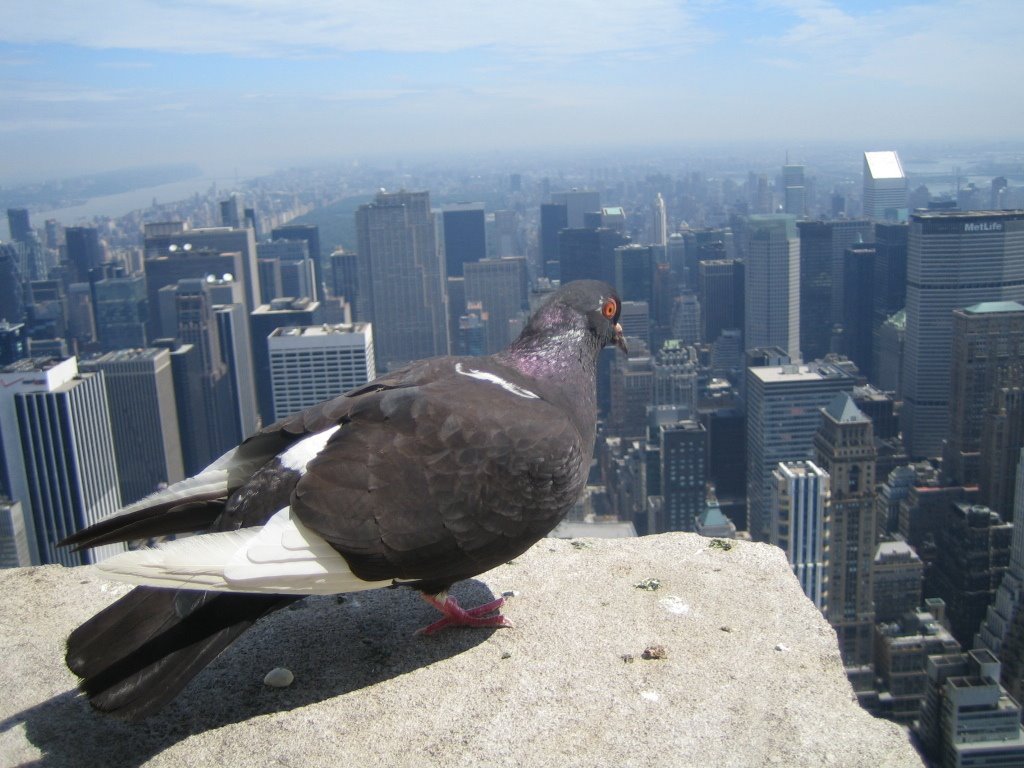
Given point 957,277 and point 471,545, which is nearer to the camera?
point 471,545

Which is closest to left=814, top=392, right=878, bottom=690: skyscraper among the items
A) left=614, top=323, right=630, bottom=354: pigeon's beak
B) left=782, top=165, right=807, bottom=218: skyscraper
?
left=614, top=323, right=630, bottom=354: pigeon's beak

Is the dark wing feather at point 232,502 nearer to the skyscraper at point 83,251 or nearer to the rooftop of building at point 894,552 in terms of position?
the rooftop of building at point 894,552

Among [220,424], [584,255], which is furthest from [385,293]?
[220,424]

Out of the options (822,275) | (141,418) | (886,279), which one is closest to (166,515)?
(141,418)

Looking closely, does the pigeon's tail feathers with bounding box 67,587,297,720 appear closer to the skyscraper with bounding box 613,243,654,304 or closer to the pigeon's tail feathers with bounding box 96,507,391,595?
Answer: the pigeon's tail feathers with bounding box 96,507,391,595

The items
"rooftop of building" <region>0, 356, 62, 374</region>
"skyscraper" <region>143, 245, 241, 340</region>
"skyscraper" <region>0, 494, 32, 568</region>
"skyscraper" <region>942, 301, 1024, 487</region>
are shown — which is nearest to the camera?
"skyscraper" <region>0, 494, 32, 568</region>

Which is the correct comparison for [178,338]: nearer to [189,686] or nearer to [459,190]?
[459,190]

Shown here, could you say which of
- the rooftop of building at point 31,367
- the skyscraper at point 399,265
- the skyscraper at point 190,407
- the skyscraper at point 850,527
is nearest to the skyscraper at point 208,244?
the skyscraper at point 399,265
